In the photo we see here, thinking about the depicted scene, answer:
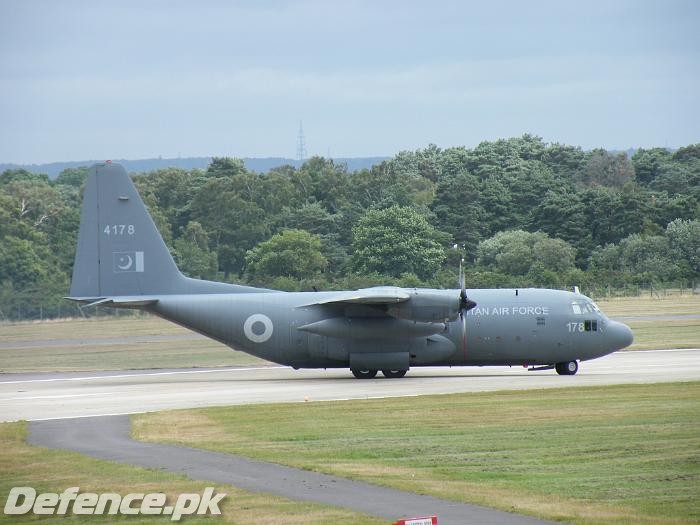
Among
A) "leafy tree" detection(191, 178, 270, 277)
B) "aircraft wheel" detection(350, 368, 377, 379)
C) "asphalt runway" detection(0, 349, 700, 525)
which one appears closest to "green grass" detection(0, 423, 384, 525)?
"asphalt runway" detection(0, 349, 700, 525)

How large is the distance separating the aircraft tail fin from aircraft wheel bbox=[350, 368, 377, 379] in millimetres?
5830

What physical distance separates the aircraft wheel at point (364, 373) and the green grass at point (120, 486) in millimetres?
15897

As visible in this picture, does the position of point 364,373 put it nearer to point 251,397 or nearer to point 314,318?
point 314,318

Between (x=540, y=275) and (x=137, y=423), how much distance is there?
153ft

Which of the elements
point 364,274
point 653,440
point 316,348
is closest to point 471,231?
point 364,274

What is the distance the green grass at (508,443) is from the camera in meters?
17.3

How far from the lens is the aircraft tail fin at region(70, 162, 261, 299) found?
37.4 metres

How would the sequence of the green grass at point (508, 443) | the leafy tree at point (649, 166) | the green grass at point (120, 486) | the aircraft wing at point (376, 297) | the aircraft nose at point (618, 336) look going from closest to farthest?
the green grass at point (120, 486) < the green grass at point (508, 443) < the aircraft wing at point (376, 297) < the aircraft nose at point (618, 336) < the leafy tree at point (649, 166)

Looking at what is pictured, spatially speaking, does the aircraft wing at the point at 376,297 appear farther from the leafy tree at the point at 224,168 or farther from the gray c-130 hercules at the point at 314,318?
the leafy tree at the point at 224,168

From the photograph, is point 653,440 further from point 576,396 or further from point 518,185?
point 518,185

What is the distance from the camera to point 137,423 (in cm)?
2675

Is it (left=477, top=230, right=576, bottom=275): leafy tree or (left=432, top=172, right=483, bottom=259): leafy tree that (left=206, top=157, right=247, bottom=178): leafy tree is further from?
(left=477, top=230, right=576, bottom=275): leafy tree

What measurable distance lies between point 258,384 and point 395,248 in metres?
38.3

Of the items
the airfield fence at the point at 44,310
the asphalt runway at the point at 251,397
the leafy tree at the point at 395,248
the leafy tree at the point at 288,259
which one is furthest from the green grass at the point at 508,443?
the leafy tree at the point at 395,248
